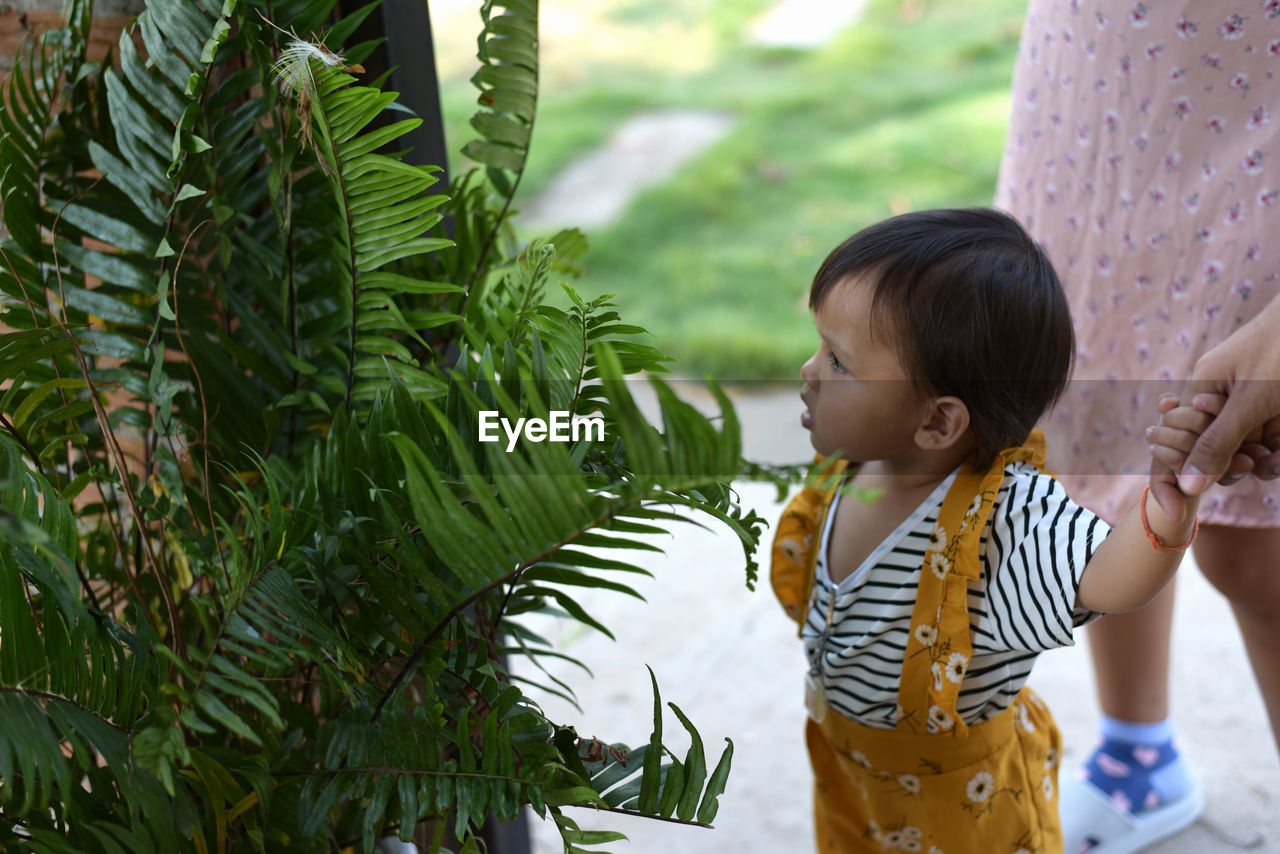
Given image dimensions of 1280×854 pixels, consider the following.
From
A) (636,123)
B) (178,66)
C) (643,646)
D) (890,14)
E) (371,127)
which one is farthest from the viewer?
(890,14)

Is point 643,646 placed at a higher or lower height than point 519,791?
lower

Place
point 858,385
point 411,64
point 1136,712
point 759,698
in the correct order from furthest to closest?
point 759,698
point 1136,712
point 411,64
point 858,385

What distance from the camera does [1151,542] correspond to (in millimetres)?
807

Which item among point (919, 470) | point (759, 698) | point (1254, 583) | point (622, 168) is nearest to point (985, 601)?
point (919, 470)

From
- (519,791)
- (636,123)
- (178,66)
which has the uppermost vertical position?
(636,123)

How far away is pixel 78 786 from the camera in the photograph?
0.81 m

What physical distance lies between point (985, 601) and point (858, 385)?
0.68ft

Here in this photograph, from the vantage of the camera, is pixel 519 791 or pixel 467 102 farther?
pixel 467 102

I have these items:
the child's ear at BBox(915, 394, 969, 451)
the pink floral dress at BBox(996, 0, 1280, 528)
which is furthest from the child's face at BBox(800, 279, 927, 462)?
the pink floral dress at BBox(996, 0, 1280, 528)

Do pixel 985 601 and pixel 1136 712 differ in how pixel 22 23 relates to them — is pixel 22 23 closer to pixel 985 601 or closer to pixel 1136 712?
pixel 985 601

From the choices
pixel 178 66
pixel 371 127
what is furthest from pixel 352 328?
pixel 371 127

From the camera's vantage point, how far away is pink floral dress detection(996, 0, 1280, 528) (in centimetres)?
110

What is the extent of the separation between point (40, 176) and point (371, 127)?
347mm

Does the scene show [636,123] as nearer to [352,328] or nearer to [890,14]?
[890,14]
